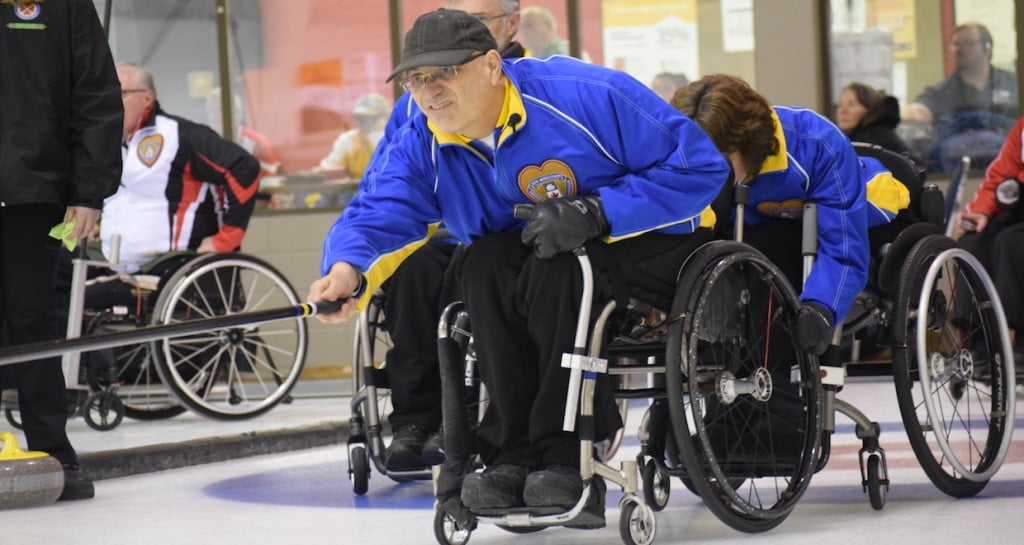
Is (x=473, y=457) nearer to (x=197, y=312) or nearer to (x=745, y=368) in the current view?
(x=745, y=368)

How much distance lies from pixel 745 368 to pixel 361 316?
34.3 inches

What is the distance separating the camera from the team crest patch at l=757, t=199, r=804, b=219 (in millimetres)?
2863

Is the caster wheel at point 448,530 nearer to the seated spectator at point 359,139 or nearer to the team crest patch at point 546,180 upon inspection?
the team crest patch at point 546,180

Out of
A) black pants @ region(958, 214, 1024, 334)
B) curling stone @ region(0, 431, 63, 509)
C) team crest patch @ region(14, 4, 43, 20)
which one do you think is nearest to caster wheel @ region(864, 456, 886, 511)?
curling stone @ region(0, 431, 63, 509)

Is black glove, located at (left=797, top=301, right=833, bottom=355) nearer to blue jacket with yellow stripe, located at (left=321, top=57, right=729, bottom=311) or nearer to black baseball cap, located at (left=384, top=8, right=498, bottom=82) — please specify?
blue jacket with yellow stripe, located at (left=321, top=57, right=729, bottom=311)

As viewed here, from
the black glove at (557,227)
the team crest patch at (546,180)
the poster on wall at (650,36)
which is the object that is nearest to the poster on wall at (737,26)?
the poster on wall at (650,36)

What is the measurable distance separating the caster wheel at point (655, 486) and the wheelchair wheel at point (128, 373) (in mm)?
2496

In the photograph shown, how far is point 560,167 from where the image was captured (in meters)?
2.35

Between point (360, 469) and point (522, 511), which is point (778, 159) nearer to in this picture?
point (522, 511)

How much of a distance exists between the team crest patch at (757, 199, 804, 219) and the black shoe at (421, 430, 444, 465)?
79cm

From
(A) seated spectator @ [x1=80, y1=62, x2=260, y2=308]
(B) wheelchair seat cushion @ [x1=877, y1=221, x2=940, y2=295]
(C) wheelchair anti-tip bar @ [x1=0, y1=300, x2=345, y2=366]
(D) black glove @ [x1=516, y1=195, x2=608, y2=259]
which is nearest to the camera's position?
(C) wheelchair anti-tip bar @ [x1=0, y1=300, x2=345, y2=366]

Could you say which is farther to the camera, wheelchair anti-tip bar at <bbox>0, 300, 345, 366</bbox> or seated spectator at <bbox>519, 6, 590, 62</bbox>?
seated spectator at <bbox>519, 6, 590, 62</bbox>

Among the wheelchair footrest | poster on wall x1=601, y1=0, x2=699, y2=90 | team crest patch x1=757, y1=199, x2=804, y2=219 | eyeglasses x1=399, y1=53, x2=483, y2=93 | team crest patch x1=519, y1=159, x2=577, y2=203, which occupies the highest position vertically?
poster on wall x1=601, y1=0, x2=699, y2=90

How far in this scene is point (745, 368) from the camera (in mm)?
2621
